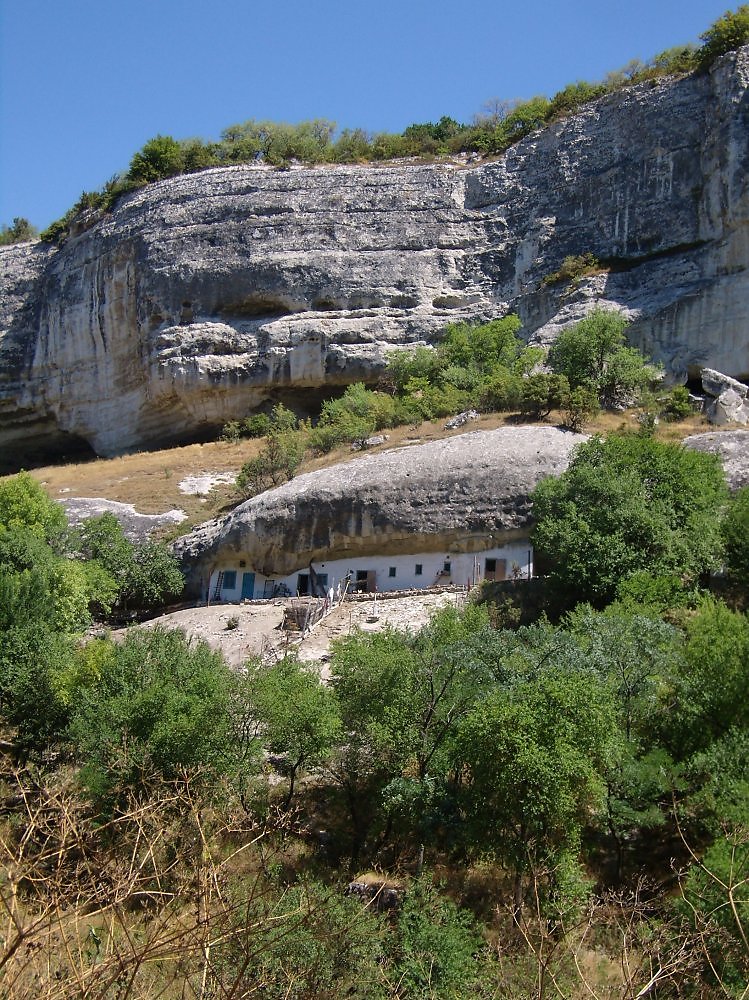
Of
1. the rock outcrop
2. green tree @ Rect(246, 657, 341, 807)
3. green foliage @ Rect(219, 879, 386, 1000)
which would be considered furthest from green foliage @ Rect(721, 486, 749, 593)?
green foliage @ Rect(219, 879, 386, 1000)

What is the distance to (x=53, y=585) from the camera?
23.5m

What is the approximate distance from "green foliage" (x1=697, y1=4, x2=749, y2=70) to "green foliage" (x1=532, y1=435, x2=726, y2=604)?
73.5 feet

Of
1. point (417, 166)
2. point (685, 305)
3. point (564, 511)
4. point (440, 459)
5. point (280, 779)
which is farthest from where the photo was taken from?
point (417, 166)

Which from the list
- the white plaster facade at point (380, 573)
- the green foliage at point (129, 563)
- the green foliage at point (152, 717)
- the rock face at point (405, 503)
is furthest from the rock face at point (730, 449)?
the green foliage at point (129, 563)

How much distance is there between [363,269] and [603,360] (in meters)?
14.0

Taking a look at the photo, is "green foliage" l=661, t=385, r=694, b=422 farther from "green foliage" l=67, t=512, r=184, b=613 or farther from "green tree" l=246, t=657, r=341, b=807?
"green tree" l=246, t=657, r=341, b=807

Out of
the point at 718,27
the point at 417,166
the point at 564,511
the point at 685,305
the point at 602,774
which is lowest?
the point at 602,774

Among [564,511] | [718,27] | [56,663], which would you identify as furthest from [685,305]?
[56,663]

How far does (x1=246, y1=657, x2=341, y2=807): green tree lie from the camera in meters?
15.4

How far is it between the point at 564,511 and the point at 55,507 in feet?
54.1

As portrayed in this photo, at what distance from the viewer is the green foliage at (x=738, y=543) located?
21.2 metres

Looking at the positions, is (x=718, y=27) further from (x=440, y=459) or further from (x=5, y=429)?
(x=5, y=429)

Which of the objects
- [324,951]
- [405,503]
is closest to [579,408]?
[405,503]

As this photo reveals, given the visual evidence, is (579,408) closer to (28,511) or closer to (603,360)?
(603,360)
